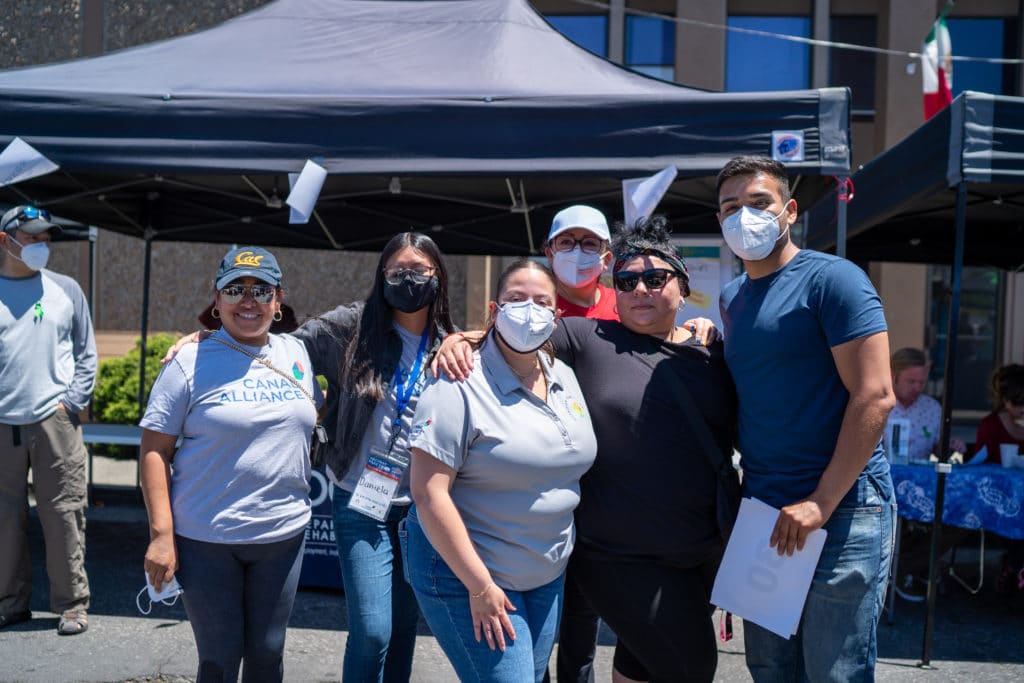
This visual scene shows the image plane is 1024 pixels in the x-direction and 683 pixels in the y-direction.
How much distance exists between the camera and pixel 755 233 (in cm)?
248

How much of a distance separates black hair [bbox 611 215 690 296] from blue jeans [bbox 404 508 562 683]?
988 mm

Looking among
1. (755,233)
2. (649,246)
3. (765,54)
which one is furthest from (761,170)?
Result: (765,54)

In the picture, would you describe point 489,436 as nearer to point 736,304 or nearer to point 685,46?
point 736,304

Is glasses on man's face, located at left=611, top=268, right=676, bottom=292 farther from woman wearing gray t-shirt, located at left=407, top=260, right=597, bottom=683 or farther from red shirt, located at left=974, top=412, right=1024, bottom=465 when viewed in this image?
red shirt, located at left=974, top=412, right=1024, bottom=465

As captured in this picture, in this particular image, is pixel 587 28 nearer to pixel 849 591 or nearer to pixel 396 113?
pixel 396 113

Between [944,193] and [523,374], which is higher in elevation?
[944,193]

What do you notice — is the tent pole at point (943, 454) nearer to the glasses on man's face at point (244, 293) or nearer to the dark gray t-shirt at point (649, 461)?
the dark gray t-shirt at point (649, 461)

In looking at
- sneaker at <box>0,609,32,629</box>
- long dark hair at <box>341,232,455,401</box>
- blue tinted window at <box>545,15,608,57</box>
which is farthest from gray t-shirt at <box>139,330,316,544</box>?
blue tinted window at <box>545,15,608,57</box>

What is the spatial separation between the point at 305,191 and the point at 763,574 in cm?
305

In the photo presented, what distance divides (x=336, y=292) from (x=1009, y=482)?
9.67m

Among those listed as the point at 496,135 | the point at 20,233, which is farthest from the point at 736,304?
the point at 20,233

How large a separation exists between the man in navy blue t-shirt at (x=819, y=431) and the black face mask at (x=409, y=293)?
107 centimetres

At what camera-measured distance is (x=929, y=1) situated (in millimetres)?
12391

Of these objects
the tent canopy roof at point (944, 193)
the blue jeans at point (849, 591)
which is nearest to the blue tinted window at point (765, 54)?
the tent canopy roof at point (944, 193)
